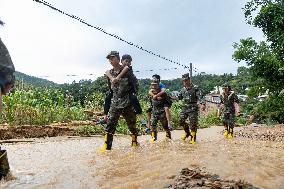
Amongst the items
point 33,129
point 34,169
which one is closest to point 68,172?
point 34,169

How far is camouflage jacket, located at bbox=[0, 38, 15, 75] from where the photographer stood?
418cm

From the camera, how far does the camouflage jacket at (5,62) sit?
13.7 feet

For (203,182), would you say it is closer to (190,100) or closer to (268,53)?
(190,100)

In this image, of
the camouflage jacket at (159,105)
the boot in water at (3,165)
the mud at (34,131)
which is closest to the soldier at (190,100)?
the camouflage jacket at (159,105)

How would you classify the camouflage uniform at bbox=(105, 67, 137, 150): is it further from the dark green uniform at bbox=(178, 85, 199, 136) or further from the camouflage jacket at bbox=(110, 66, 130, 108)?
the dark green uniform at bbox=(178, 85, 199, 136)

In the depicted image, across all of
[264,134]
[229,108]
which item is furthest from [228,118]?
[264,134]

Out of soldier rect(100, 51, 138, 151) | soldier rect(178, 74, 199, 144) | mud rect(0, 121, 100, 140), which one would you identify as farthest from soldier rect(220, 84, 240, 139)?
soldier rect(100, 51, 138, 151)

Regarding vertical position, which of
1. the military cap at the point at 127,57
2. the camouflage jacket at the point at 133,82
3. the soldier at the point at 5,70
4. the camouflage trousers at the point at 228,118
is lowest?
A: the soldier at the point at 5,70

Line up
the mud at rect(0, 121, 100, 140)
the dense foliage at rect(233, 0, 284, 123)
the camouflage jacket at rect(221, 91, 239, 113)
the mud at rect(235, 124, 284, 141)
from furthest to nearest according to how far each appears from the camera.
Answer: the dense foliage at rect(233, 0, 284, 123)
the mud at rect(235, 124, 284, 141)
the camouflage jacket at rect(221, 91, 239, 113)
the mud at rect(0, 121, 100, 140)

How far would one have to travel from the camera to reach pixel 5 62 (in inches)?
166

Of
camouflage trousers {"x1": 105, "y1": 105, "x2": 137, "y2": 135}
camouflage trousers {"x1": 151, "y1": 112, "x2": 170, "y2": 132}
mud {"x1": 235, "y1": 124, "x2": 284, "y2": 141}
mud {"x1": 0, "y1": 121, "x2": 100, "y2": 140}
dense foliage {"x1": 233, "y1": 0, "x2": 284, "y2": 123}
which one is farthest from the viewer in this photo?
dense foliage {"x1": 233, "y1": 0, "x2": 284, "y2": 123}

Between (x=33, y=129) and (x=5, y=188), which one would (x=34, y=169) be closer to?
(x=5, y=188)

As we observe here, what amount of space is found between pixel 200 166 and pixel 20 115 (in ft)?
39.0

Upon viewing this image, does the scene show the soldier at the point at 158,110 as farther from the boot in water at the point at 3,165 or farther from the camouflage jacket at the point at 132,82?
the boot in water at the point at 3,165
